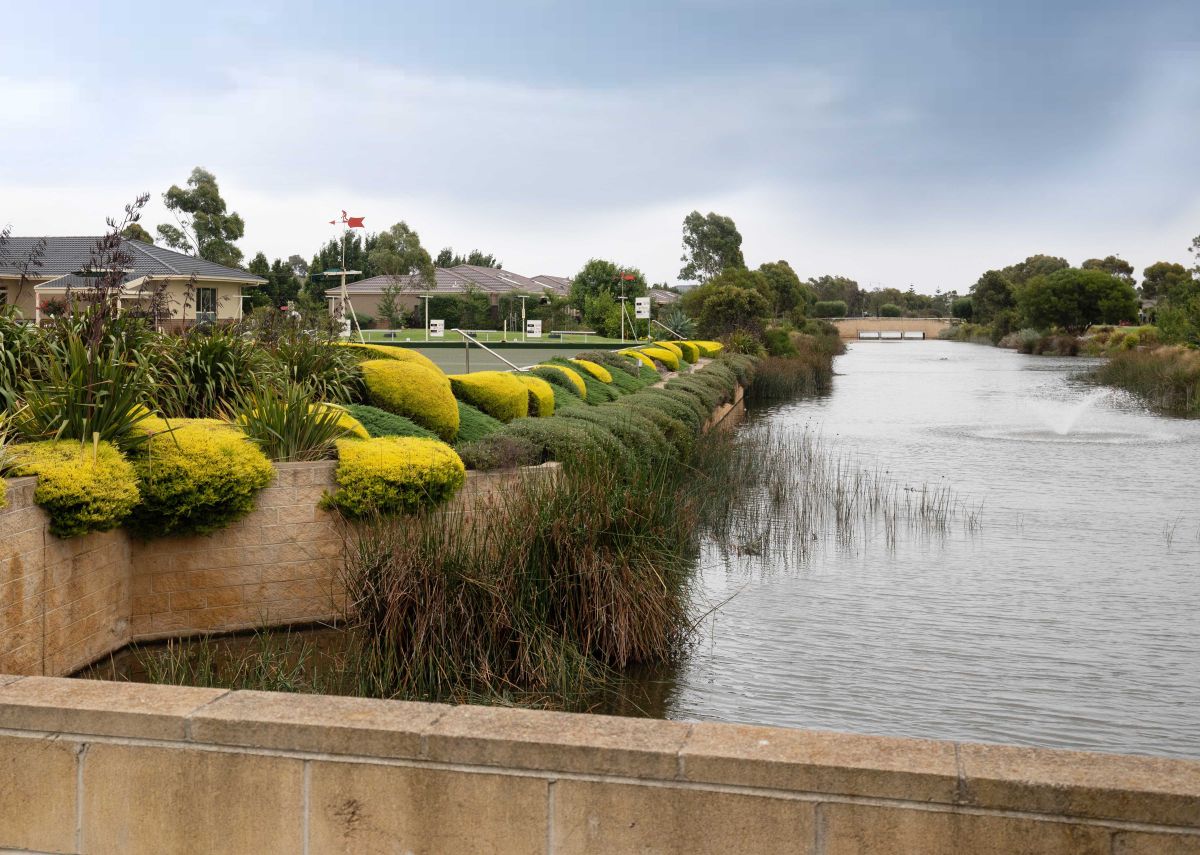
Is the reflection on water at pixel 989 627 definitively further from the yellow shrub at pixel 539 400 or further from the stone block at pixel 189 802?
the stone block at pixel 189 802

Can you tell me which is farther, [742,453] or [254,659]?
[742,453]

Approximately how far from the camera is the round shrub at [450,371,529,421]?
13.7 m

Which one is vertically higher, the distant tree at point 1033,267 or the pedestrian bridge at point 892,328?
the distant tree at point 1033,267

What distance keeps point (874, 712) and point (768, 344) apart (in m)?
44.6

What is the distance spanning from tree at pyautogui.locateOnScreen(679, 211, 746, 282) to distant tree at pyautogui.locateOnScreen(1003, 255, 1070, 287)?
101ft

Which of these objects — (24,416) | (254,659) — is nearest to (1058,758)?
(254,659)

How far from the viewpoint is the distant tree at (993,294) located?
359 feet

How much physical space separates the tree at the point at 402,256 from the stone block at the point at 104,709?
225 ft

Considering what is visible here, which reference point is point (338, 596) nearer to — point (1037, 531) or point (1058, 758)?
point (1058, 758)

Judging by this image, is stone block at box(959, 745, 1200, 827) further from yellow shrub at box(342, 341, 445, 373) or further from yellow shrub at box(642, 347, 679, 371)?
yellow shrub at box(642, 347, 679, 371)

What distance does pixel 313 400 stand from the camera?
10.7 m

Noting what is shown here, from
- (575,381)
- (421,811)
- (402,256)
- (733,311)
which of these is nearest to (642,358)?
(575,381)

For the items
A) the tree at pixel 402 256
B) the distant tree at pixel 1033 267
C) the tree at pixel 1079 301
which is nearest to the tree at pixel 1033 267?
the distant tree at pixel 1033 267

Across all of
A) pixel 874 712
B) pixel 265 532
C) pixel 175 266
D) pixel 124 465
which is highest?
pixel 175 266
